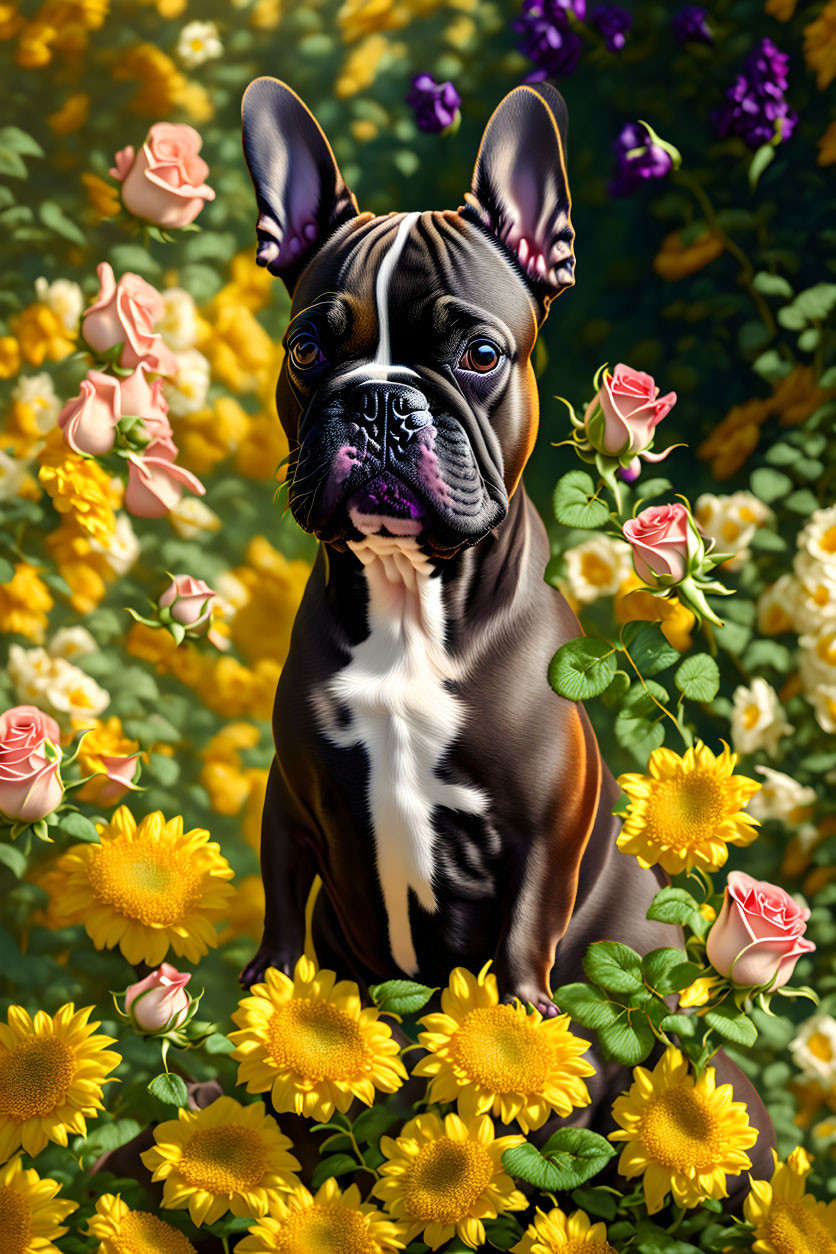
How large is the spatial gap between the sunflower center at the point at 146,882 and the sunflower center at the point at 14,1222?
0.29 m

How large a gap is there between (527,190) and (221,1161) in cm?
99

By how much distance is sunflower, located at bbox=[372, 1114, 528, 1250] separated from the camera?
3.45ft

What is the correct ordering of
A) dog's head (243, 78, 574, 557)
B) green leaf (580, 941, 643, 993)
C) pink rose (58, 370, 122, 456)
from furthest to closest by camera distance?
1. pink rose (58, 370, 122, 456)
2. green leaf (580, 941, 643, 993)
3. dog's head (243, 78, 574, 557)

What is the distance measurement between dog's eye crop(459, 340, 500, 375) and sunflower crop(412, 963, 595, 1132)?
568 millimetres

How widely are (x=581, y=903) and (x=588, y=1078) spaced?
0.17 metres

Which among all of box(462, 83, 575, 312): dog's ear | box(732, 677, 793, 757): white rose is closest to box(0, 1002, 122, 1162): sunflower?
box(732, 677, 793, 757): white rose

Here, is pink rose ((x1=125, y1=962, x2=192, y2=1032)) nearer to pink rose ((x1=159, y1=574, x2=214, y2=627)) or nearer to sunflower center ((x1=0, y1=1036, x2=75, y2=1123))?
sunflower center ((x1=0, y1=1036, x2=75, y2=1123))

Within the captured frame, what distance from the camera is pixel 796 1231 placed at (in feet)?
3.70

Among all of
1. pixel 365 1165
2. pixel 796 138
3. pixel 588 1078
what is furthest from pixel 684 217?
pixel 365 1165

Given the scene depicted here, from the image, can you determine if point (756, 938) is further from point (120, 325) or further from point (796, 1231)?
point (120, 325)

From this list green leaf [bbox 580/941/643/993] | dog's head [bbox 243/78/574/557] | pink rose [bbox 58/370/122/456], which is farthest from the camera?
pink rose [bbox 58/370/122/456]

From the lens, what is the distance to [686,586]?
3.77 ft

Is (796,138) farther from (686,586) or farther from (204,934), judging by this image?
(204,934)

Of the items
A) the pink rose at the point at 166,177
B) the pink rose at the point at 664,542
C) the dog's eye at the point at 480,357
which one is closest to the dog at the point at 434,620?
the dog's eye at the point at 480,357
